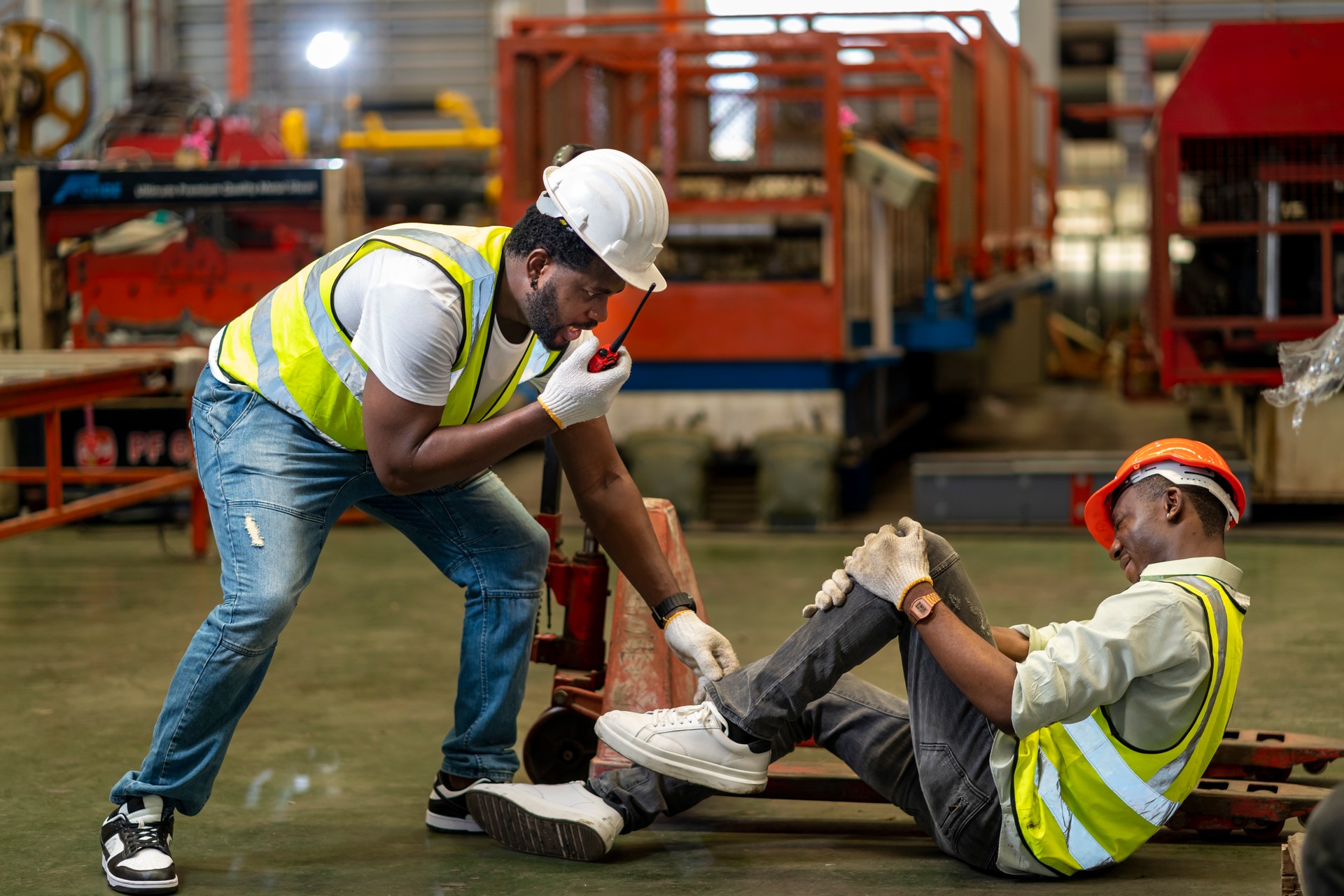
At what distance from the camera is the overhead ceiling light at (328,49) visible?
22.6m

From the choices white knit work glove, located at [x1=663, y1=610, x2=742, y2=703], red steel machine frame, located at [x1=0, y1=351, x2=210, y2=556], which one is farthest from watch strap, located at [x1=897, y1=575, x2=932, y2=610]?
red steel machine frame, located at [x1=0, y1=351, x2=210, y2=556]

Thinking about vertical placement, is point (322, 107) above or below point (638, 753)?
above

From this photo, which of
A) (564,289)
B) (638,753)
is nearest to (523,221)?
(564,289)

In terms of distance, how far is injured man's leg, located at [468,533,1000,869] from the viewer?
2.74 metres

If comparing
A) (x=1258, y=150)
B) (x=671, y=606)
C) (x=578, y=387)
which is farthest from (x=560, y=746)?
(x=1258, y=150)

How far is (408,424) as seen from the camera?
2.71m

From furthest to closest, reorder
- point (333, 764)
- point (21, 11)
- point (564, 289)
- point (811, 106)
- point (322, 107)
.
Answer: point (322, 107) < point (21, 11) < point (811, 106) < point (333, 764) < point (564, 289)

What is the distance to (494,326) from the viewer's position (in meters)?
2.84

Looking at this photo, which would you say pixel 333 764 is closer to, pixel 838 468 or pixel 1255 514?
pixel 838 468

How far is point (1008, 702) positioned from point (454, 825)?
143 centimetres

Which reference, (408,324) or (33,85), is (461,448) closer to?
(408,324)

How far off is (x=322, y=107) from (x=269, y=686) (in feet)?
72.6

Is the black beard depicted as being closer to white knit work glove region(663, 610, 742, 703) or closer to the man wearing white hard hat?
the man wearing white hard hat

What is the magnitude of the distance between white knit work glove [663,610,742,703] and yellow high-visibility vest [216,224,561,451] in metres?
0.61
